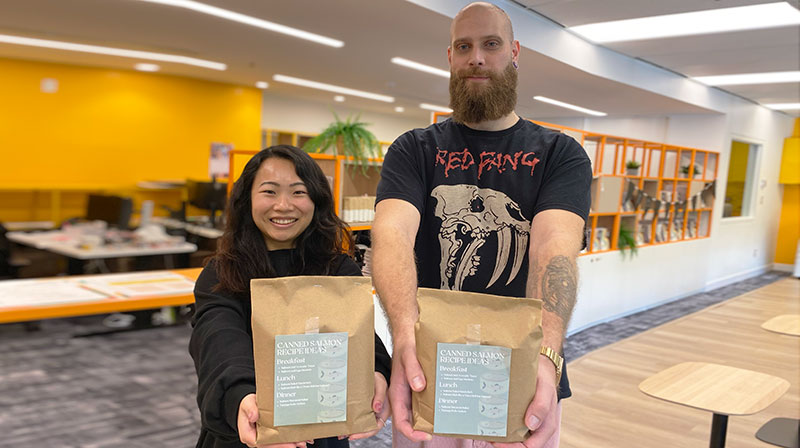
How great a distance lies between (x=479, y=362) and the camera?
854 millimetres

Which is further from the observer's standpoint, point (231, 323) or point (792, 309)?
point (792, 309)

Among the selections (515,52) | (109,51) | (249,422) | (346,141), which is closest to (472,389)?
(249,422)

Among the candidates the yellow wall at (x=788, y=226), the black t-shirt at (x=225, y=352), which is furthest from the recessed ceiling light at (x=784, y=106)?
the black t-shirt at (x=225, y=352)

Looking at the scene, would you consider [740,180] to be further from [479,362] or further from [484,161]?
[479,362]

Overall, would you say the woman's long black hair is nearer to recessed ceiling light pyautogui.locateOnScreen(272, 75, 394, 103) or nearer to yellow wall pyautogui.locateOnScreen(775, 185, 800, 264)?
recessed ceiling light pyautogui.locateOnScreen(272, 75, 394, 103)

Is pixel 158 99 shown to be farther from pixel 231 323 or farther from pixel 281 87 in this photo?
pixel 231 323

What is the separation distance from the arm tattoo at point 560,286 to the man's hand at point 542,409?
117 mm

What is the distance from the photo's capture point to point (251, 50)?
261 inches

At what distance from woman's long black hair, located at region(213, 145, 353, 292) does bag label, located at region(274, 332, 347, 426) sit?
1.49 feet

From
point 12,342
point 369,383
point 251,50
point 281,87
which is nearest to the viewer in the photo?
point 369,383

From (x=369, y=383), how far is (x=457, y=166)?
1.73 feet

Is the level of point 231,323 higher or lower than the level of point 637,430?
higher

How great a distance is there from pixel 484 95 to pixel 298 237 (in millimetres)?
550

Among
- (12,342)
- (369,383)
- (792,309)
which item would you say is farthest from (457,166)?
(792,309)
